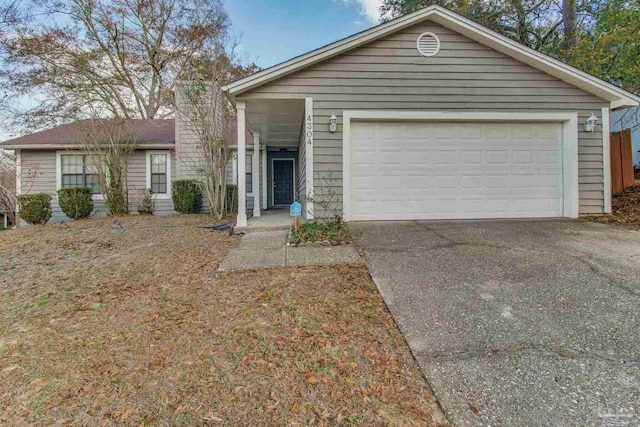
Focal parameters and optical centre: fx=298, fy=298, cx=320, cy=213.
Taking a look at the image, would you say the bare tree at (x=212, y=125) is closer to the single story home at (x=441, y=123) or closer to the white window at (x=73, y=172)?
the single story home at (x=441, y=123)

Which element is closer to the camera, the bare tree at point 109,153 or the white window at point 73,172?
the bare tree at point 109,153

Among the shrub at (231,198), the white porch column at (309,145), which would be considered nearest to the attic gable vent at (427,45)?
the white porch column at (309,145)

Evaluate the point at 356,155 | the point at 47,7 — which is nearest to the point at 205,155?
the point at 356,155

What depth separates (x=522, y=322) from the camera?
226cm

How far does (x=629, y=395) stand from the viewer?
1.54 metres

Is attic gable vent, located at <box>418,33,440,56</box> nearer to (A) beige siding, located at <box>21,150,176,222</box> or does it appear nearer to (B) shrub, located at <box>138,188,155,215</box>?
(B) shrub, located at <box>138,188,155,215</box>

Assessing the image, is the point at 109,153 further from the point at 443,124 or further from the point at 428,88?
the point at 443,124

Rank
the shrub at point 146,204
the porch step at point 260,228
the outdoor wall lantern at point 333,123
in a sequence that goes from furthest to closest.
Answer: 1. the shrub at point 146,204
2. the porch step at point 260,228
3. the outdoor wall lantern at point 333,123

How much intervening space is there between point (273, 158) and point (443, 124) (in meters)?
7.22

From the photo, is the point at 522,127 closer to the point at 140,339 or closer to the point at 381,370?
the point at 381,370

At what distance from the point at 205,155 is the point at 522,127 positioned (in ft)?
23.9

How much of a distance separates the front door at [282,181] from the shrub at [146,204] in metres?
4.30

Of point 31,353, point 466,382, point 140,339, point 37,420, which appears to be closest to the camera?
point 37,420

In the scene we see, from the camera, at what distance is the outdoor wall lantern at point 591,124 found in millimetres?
6031
